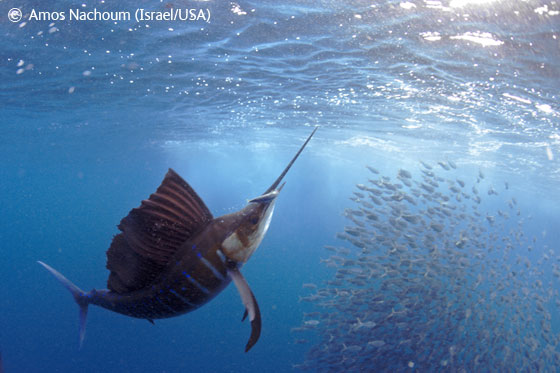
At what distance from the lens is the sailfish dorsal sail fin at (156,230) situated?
7.04 ft

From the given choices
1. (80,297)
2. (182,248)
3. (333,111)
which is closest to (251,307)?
(182,248)

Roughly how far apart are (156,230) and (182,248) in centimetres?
26

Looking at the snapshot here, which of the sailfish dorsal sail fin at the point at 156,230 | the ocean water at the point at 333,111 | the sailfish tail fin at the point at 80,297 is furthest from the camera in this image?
the ocean water at the point at 333,111

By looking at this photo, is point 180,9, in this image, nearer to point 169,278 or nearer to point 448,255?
point 169,278

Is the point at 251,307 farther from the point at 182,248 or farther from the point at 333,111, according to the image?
the point at 333,111

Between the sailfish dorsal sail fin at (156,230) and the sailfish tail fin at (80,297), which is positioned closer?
the sailfish dorsal sail fin at (156,230)

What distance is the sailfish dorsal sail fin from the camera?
215 cm

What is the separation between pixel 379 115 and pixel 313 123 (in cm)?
520

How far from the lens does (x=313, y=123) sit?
2236cm

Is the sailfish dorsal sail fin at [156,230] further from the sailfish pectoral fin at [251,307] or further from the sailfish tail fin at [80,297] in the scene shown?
the sailfish tail fin at [80,297]

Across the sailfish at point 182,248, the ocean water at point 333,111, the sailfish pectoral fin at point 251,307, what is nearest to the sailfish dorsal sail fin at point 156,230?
the sailfish at point 182,248

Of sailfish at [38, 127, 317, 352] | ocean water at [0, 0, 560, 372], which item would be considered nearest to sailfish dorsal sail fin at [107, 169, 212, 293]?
sailfish at [38, 127, 317, 352]

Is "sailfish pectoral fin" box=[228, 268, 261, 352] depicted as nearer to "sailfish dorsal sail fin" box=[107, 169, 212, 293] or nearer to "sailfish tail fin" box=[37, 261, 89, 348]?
"sailfish dorsal sail fin" box=[107, 169, 212, 293]

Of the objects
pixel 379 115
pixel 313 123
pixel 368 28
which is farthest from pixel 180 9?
pixel 313 123
